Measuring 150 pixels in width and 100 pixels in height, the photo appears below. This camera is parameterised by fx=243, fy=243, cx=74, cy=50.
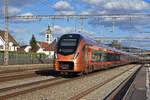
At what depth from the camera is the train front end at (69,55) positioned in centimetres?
1784

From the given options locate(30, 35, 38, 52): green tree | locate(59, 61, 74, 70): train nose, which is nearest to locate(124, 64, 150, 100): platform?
locate(59, 61, 74, 70): train nose

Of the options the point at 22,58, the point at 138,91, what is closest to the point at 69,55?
the point at 138,91

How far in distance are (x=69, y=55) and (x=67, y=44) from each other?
40.4 inches

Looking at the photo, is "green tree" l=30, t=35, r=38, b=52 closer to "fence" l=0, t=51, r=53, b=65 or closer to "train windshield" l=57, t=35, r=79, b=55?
"fence" l=0, t=51, r=53, b=65

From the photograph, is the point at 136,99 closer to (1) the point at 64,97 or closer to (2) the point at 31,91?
(1) the point at 64,97

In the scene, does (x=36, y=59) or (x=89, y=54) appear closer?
(x=89, y=54)

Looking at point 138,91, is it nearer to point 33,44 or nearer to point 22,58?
point 22,58

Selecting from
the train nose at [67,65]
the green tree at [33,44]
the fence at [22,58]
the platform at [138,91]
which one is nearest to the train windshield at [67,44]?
the train nose at [67,65]

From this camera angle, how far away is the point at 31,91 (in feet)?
37.4

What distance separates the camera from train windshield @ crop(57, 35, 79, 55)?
18094 mm

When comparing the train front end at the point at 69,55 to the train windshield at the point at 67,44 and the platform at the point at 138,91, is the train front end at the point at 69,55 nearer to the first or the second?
the train windshield at the point at 67,44

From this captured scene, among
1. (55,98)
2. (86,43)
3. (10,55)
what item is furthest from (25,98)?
(10,55)

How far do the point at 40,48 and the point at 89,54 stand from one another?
77.0 m

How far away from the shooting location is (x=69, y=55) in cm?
1786
